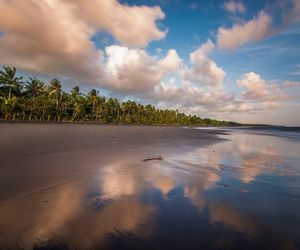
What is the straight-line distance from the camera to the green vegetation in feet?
219

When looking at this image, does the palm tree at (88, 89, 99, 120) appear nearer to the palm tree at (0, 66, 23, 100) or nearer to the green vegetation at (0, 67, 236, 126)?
the green vegetation at (0, 67, 236, 126)

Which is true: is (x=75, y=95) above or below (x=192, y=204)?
above

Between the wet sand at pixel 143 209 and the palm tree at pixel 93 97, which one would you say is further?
the palm tree at pixel 93 97

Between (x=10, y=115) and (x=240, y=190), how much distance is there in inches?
2944

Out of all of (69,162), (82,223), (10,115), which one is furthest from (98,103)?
(82,223)

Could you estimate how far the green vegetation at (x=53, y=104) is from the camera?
66.8m

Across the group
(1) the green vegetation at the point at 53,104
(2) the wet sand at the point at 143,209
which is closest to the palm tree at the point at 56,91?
(1) the green vegetation at the point at 53,104

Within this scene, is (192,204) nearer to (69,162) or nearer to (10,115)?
(69,162)

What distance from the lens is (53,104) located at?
79.4 m

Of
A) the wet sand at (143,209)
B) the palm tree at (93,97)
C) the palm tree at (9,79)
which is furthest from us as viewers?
the palm tree at (93,97)

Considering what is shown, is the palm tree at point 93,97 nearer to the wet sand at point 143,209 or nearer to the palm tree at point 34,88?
the palm tree at point 34,88

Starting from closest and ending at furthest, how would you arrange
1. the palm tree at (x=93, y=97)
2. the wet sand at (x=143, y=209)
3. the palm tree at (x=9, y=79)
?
the wet sand at (x=143, y=209), the palm tree at (x=9, y=79), the palm tree at (x=93, y=97)

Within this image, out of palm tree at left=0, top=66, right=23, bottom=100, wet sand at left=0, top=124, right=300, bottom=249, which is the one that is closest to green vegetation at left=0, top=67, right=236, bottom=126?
palm tree at left=0, top=66, right=23, bottom=100

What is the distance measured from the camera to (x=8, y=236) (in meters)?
3.48
